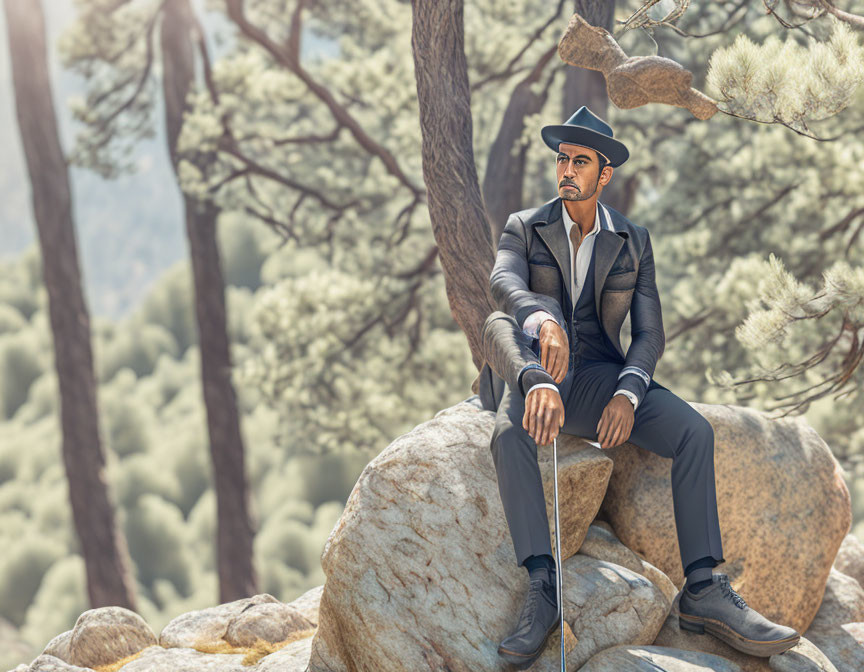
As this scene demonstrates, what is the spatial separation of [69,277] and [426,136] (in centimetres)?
486

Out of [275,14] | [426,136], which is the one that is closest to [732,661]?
[426,136]

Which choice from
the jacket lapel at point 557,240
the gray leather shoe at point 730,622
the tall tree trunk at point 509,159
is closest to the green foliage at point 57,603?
the tall tree trunk at point 509,159

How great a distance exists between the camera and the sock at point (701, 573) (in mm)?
3055

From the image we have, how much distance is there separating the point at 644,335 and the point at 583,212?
501 millimetres

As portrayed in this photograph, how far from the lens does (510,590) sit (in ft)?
10.2

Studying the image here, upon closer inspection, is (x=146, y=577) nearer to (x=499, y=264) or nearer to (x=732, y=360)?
(x=732, y=360)

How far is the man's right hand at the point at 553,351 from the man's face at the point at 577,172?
0.55m

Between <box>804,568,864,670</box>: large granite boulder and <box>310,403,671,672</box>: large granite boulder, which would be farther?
<box>804,568,864,670</box>: large granite boulder

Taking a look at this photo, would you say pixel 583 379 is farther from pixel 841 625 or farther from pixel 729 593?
pixel 841 625

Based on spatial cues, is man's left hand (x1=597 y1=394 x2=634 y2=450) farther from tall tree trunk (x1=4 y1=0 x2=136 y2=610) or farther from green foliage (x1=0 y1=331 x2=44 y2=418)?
green foliage (x1=0 y1=331 x2=44 y2=418)

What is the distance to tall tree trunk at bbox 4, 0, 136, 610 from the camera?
26.5 ft

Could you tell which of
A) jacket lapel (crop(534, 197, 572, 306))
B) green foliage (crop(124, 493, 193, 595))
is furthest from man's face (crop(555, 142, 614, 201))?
green foliage (crop(124, 493, 193, 595))

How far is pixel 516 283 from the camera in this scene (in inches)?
126

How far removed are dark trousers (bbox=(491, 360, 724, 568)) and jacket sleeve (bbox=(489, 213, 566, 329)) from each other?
0.27m
